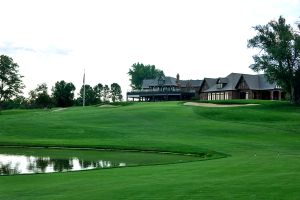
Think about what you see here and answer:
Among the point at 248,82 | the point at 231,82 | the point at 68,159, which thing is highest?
the point at 231,82

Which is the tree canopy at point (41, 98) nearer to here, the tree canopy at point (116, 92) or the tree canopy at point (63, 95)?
the tree canopy at point (63, 95)

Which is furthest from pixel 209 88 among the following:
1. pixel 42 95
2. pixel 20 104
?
pixel 20 104

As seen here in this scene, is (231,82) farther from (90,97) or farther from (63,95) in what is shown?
(90,97)

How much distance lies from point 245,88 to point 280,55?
33.5 meters

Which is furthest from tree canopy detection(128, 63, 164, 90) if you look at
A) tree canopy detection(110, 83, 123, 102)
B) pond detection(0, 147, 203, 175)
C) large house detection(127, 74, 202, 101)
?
pond detection(0, 147, 203, 175)

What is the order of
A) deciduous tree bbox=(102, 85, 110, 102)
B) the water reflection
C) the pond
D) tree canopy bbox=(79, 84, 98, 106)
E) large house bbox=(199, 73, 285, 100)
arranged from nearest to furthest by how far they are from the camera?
the water reflection < the pond < large house bbox=(199, 73, 285, 100) < tree canopy bbox=(79, 84, 98, 106) < deciduous tree bbox=(102, 85, 110, 102)

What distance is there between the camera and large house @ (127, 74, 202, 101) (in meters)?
115

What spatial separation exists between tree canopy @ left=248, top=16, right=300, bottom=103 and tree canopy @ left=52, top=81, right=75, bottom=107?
57.4m

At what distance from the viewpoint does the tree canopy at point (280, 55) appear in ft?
215

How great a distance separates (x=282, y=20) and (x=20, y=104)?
270 feet

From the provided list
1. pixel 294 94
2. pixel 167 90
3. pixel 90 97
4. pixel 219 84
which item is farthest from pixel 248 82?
pixel 90 97

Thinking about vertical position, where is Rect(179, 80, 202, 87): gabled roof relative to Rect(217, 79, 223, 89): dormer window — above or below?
above

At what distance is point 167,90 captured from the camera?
11988 cm

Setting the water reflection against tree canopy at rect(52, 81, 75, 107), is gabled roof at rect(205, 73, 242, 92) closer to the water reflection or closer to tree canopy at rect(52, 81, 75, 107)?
tree canopy at rect(52, 81, 75, 107)
